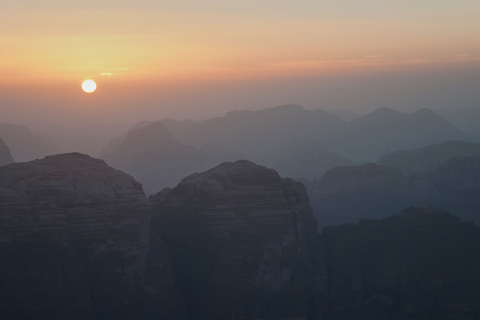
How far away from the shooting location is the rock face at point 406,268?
5481cm

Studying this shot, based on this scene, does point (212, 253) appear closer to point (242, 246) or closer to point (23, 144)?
point (242, 246)

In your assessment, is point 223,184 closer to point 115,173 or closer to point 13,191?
point 115,173

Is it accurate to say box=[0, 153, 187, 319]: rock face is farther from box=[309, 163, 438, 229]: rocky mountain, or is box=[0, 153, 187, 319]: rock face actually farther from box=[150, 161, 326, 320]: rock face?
box=[309, 163, 438, 229]: rocky mountain

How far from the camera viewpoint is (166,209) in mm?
57875

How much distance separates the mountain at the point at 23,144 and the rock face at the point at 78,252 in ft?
363

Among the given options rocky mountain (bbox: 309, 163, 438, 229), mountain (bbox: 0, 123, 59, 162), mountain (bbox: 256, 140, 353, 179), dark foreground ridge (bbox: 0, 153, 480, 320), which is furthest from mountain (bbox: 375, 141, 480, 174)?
mountain (bbox: 0, 123, 59, 162)

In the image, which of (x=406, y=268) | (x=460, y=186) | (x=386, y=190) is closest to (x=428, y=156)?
(x=460, y=186)

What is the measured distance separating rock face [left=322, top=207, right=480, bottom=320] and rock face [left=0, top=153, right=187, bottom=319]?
13799mm

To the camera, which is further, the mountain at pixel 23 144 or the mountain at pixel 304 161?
the mountain at pixel 23 144

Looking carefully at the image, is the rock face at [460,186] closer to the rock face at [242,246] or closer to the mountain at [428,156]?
the mountain at [428,156]

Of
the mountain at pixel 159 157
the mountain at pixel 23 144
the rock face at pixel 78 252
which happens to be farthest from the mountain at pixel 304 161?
the rock face at pixel 78 252

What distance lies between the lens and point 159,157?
15750cm

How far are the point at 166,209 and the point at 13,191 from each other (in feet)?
39.5

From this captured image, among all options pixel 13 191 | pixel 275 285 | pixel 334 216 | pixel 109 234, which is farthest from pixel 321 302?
pixel 334 216
